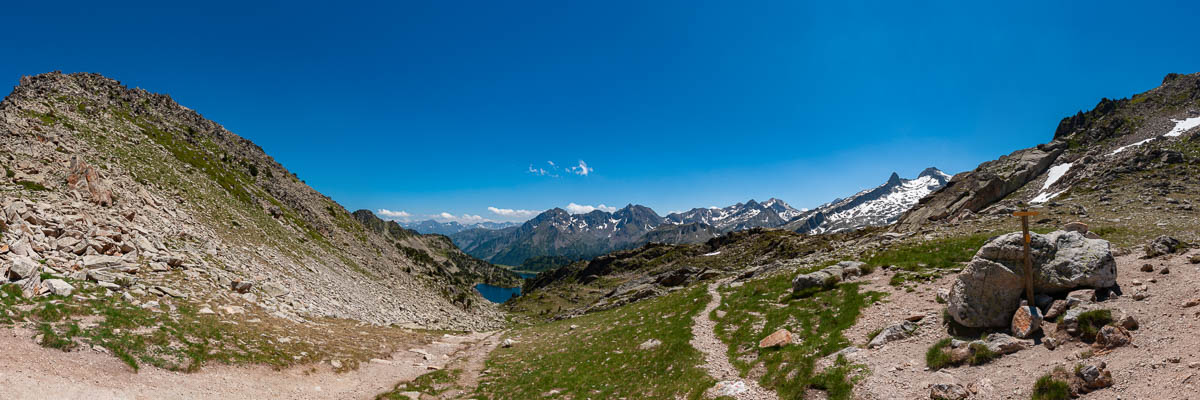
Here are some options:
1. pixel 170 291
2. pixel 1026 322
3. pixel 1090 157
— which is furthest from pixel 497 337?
pixel 1090 157

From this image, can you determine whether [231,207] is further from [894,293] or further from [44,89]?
[894,293]

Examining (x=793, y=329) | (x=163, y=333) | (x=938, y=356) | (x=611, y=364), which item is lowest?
(x=611, y=364)

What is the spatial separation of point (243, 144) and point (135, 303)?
9003cm

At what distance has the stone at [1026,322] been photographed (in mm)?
13562

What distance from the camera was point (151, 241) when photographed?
94.6 feet

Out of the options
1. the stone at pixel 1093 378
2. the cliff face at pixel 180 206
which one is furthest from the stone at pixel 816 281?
the cliff face at pixel 180 206

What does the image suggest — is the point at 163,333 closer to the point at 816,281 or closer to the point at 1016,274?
the point at 816,281

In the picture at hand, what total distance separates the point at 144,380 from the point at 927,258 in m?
42.7

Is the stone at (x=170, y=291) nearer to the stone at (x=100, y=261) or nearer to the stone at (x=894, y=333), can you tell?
the stone at (x=100, y=261)

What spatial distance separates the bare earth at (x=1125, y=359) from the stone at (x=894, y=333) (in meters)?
0.31

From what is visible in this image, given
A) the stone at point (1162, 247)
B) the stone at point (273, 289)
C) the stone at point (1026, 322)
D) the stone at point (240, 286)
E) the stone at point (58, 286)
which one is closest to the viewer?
the stone at point (1026, 322)

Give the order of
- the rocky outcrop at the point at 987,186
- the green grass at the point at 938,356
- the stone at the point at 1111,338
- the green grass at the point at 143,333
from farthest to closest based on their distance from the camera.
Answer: the rocky outcrop at the point at 987,186 < the green grass at the point at 143,333 < the green grass at the point at 938,356 < the stone at the point at 1111,338

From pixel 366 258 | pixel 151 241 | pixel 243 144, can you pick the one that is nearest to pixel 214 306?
pixel 151 241

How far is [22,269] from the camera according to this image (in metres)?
18.9
